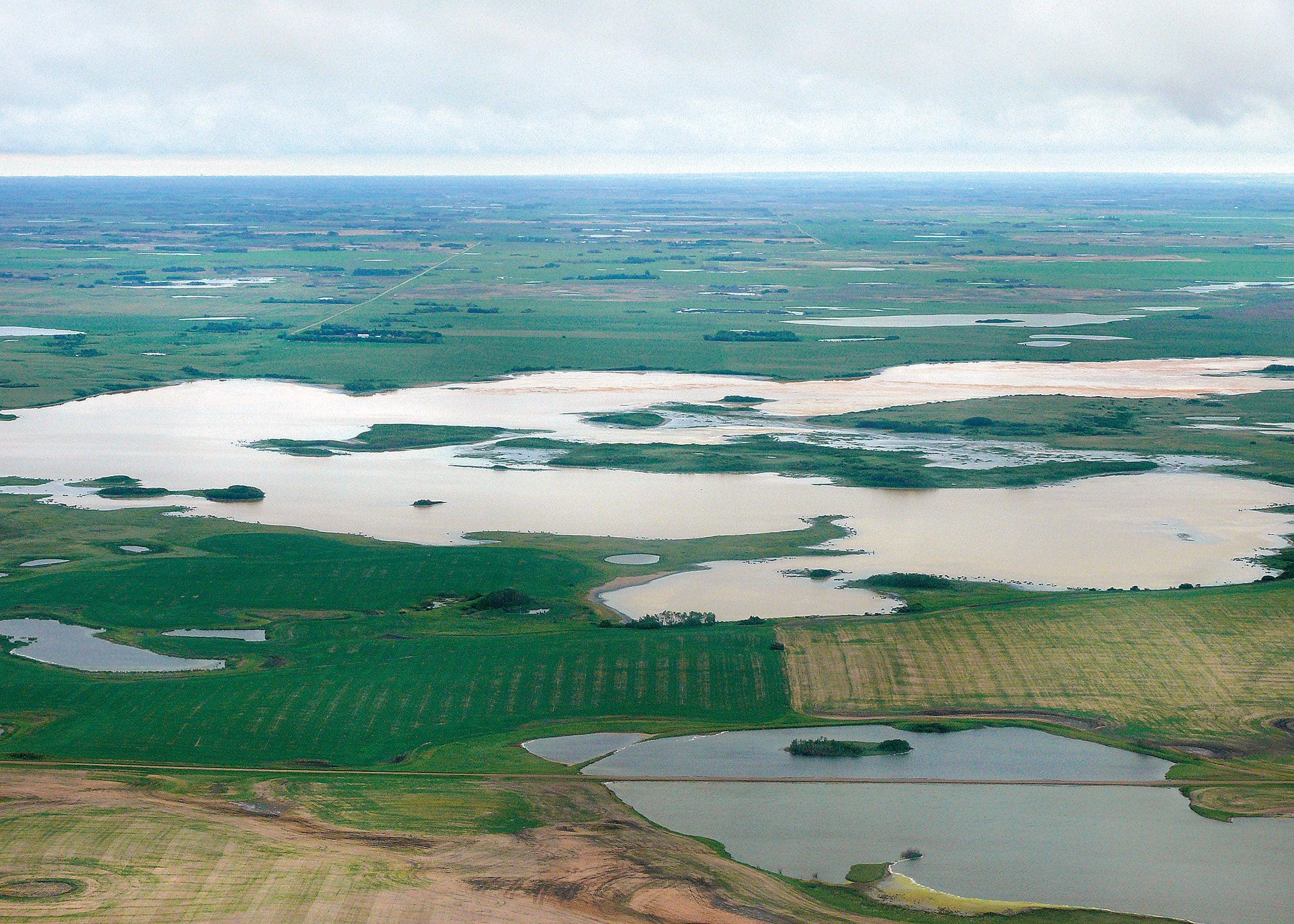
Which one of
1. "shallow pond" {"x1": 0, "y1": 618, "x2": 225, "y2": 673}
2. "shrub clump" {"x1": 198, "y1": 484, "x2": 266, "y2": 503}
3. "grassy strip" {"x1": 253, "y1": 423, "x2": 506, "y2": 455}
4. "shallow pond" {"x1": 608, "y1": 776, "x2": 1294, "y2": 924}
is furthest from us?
"grassy strip" {"x1": 253, "y1": 423, "x2": 506, "y2": 455}

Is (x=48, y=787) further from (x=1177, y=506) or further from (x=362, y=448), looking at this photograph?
(x=1177, y=506)

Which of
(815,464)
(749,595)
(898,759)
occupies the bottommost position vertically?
(898,759)

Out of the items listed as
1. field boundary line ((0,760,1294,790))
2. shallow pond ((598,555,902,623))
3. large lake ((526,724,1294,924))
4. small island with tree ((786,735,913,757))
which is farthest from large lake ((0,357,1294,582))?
field boundary line ((0,760,1294,790))

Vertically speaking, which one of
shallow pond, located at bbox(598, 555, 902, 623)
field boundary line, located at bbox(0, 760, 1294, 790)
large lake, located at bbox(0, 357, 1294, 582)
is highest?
large lake, located at bbox(0, 357, 1294, 582)

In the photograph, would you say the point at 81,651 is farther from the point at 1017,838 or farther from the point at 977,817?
the point at 1017,838

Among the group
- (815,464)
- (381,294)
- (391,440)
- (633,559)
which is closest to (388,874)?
(633,559)

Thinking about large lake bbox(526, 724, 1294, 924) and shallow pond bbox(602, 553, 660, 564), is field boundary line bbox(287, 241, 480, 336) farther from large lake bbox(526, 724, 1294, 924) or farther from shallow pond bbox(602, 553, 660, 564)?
large lake bbox(526, 724, 1294, 924)

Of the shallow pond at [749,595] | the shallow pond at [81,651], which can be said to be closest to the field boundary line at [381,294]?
the shallow pond at [81,651]
